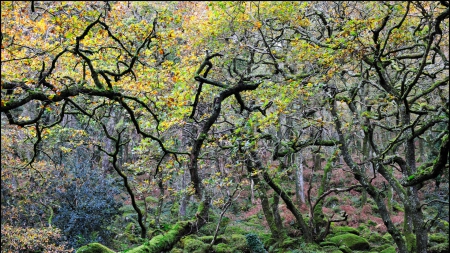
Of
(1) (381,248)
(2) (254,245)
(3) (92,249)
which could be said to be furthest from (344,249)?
(3) (92,249)

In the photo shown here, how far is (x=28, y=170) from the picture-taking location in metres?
Result: 12.4

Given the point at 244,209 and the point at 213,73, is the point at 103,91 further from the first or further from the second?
the point at 244,209

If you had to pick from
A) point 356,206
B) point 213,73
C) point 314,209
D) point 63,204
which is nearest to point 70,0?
point 213,73

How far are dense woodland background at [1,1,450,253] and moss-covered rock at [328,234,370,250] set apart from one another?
0.20ft

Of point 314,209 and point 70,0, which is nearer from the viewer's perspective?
point 70,0

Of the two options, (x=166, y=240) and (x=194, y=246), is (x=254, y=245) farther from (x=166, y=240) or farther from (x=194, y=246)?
(x=166, y=240)

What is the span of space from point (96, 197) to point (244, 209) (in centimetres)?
1062

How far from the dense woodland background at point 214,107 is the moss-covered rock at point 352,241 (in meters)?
0.06

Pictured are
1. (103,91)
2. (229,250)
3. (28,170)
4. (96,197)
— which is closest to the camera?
(103,91)

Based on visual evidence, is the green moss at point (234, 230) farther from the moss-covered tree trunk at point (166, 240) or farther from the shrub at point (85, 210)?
the moss-covered tree trunk at point (166, 240)

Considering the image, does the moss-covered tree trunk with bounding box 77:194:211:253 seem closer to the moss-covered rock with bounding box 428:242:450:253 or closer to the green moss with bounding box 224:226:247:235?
the green moss with bounding box 224:226:247:235

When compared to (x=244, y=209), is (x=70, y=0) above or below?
above

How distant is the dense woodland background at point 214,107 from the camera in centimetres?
709

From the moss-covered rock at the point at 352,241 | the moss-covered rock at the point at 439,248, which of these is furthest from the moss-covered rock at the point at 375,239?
the moss-covered rock at the point at 439,248
